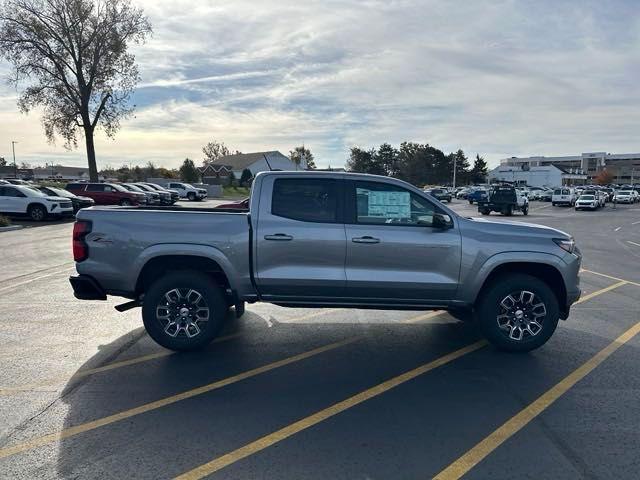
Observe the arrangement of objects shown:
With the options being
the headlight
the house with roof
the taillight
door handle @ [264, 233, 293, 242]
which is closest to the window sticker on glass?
door handle @ [264, 233, 293, 242]

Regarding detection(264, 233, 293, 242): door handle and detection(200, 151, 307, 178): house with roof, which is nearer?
detection(264, 233, 293, 242): door handle

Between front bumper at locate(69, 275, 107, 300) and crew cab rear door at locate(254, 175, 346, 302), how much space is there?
5.70 ft

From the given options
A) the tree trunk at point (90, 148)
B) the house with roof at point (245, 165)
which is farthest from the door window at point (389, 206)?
the house with roof at point (245, 165)

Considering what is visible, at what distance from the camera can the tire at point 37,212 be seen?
20672 mm

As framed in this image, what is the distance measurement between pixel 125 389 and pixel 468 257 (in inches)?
143

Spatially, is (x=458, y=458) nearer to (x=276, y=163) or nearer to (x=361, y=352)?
(x=361, y=352)

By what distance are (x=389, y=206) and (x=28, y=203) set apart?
800 inches

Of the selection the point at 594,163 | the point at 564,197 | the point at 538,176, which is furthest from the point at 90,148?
the point at 594,163

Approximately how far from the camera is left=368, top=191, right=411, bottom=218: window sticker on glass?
5.21m

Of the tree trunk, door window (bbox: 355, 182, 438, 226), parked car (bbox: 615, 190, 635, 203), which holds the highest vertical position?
the tree trunk

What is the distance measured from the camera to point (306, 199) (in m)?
5.25

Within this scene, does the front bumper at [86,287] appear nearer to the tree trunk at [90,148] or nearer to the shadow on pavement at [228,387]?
the shadow on pavement at [228,387]

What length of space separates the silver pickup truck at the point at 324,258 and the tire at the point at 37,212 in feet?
59.9

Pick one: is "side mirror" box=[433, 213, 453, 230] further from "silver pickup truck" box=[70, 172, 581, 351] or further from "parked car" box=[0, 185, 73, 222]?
"parked car" box=[0, 185, 73, 222]
